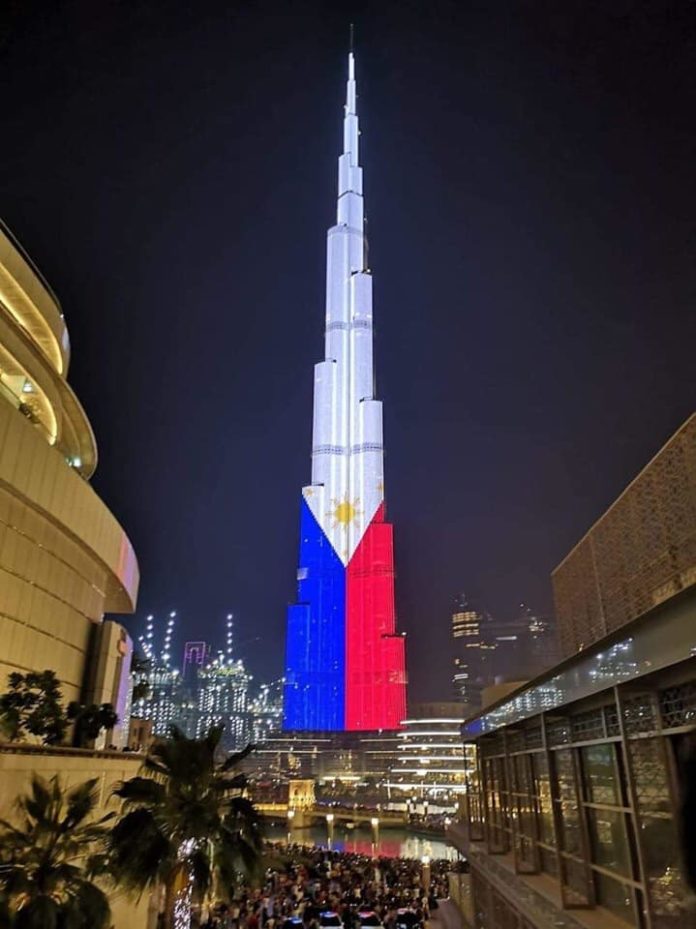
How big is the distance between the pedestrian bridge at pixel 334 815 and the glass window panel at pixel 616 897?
64921 millimetres

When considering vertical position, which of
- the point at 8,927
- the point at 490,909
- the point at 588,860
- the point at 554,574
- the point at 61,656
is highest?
the point at 554,574

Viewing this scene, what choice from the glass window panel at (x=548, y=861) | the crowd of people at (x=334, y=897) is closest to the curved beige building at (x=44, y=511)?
the crowd of people at (x=334, y=897)

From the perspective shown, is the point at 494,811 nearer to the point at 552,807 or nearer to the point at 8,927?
the point at 552,807

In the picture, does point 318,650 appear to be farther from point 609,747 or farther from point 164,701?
point 164,701

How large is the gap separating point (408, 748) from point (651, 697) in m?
94.0

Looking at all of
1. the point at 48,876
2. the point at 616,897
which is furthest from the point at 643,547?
the point at 48,876

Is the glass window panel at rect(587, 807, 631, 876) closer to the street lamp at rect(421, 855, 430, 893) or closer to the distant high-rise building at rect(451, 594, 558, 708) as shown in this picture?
the street lamp at rect(421, 855, 430, 893)

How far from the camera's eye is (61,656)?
79.7 feet

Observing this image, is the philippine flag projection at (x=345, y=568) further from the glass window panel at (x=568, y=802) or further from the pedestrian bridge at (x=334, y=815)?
→ the glass window panel at (x=568, y=802)

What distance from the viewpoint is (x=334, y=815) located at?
245 ft

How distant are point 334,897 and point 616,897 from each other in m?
20.0

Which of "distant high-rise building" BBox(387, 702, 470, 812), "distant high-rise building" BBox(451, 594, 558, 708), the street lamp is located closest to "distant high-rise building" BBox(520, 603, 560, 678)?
"distant high-rise building" BBox(451, 594, 558, 708)

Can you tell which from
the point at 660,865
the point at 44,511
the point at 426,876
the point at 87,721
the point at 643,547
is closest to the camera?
the point at 660,865

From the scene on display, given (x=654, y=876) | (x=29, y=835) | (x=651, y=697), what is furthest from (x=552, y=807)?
(x=29, y=835)
